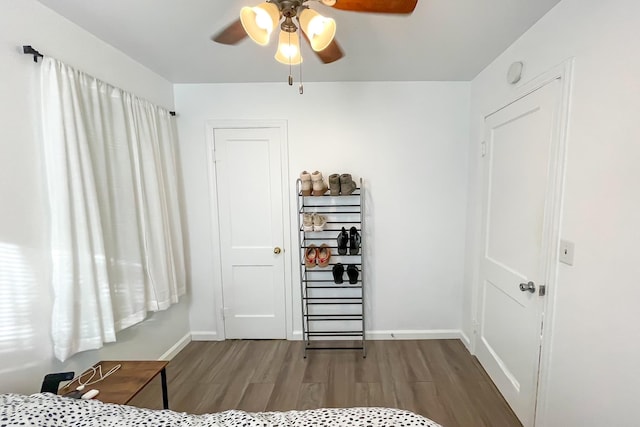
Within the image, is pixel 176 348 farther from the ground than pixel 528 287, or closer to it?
closer to it

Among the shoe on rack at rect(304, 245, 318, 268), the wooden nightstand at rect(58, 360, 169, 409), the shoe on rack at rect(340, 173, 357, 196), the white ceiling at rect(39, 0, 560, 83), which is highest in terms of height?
the white ceiling at rect(39, 0, 560, 83)

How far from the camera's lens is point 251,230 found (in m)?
2.59

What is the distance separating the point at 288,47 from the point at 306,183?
118cm

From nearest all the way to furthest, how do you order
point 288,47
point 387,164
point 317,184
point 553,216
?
point 288,47, point 553,216, point 317,184, point 387,164

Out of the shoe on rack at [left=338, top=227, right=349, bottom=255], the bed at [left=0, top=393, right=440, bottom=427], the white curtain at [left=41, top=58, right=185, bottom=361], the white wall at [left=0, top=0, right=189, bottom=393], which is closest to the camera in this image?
the bed at [left=0, top=393, right=440, bottom=427]

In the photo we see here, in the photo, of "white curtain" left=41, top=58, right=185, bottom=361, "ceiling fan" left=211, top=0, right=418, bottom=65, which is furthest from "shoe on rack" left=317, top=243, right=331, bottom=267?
"ceiling fan" left=211, top=0, right=418, bottom=65

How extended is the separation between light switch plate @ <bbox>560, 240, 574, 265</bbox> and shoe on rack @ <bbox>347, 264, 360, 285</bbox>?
1.45 metres

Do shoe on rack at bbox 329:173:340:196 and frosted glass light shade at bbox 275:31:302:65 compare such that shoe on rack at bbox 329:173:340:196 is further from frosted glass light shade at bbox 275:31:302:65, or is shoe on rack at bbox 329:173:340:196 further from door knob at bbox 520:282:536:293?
door knob at bbox 520:282:536:293

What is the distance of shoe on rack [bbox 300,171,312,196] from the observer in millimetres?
2303

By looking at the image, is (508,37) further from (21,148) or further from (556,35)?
(21,148)

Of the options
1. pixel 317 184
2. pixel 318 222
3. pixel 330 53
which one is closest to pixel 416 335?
pixel 318 222

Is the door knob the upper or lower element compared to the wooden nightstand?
upper

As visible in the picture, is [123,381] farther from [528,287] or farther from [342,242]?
[528,287]

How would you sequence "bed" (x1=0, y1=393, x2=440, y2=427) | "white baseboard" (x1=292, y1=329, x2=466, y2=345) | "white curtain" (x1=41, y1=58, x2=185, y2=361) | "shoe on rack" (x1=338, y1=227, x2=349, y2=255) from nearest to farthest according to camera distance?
1. "bed" (x1=0, y1=393, x2=440, y2=427)
2. "white curtain" (x1=41, y1=58, x2=185, y2=361)
3. "shoe on rack" (x1=338, y1=227, x2=349, y2=255)
4. "white baseboard" (x1=292, y1=329, x2=466, y2=345)
